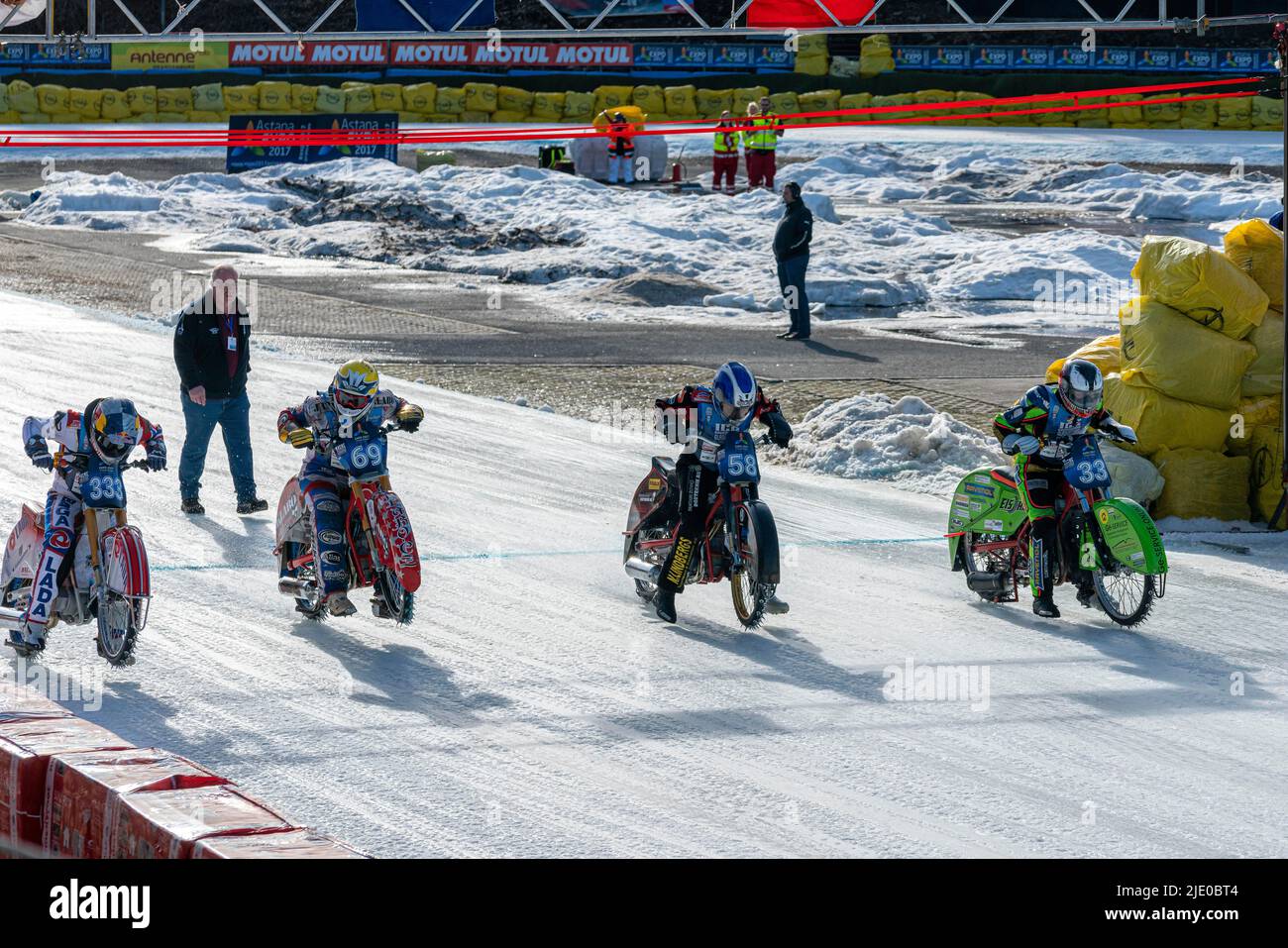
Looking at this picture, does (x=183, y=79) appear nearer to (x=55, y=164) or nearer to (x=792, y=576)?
(x=55, y=164)

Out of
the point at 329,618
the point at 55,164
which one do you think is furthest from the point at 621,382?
the point at 55,164

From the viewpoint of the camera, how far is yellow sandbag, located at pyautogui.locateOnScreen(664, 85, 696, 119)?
44000mm

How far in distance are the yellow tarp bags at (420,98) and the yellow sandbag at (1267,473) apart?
33.0 metres

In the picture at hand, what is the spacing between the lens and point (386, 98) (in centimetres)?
4425

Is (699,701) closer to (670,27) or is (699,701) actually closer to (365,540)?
(365,540)

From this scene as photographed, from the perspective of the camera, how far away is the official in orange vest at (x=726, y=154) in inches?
1350

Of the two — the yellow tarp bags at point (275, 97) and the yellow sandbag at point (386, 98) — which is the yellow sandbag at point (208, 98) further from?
the yellow sandbag at point (386, 98)

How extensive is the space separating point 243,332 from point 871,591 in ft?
17.4

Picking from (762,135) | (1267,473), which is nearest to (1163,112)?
(762,135)

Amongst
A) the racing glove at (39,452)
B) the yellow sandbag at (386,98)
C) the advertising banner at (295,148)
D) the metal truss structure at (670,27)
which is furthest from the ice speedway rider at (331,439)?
the yellow sandbag at (386,98)

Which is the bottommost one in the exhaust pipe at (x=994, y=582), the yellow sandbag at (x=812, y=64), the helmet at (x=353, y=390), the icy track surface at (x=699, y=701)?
the icy track surface at (x=699, y=701)

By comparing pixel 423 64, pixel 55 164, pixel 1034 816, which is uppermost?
pixel 423 64

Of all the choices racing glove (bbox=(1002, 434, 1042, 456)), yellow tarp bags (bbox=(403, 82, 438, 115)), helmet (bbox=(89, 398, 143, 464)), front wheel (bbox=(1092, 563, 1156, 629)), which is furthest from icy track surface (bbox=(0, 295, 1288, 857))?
yellow tarp bags (bbox=(403, 82, 438, 115))

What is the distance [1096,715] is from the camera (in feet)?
29.6
